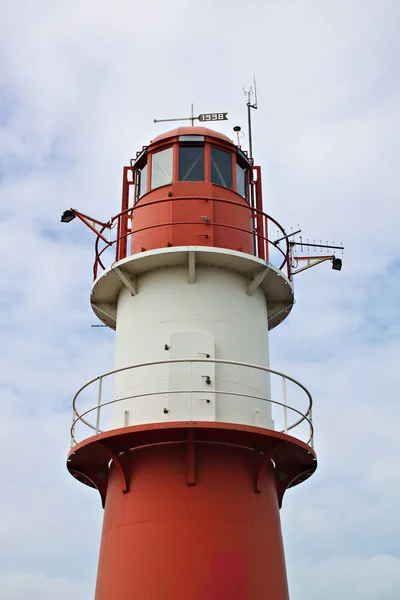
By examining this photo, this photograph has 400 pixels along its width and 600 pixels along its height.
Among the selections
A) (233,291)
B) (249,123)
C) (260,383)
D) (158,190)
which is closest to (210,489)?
(260,383)

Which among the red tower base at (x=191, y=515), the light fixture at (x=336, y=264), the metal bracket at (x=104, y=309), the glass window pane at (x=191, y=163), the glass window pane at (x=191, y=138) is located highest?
the glass window pane at (x=191, y=138)

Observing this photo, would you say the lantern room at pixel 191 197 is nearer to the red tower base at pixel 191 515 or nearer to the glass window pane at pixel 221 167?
the glass window pane at pixel 221 167

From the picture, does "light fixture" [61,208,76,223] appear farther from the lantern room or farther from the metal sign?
the metal sign

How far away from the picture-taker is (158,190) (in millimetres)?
18016

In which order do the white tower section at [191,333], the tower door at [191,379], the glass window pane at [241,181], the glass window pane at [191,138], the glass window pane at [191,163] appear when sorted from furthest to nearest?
1. the glass window pane at [241,181]
2. the glass window pane at [191,138]
3. the glass window pane at [191,163]
4. the white tower section at [191,333]
5. the tower door at [191,379]

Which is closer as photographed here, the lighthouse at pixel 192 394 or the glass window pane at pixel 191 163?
the lighthouse at pixel 192 394

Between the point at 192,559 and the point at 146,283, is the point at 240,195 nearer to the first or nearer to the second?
the point at 146,283

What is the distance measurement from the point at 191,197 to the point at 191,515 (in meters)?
7.01

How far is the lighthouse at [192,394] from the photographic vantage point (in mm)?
14141

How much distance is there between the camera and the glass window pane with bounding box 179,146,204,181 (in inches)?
707

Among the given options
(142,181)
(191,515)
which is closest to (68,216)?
(142,181)

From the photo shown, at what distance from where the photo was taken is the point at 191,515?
1423 centimetres

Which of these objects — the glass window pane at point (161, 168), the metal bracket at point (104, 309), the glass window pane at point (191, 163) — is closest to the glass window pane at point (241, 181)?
the glass window pane at point (191, 163)

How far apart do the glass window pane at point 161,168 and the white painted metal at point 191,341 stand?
2548 mm
